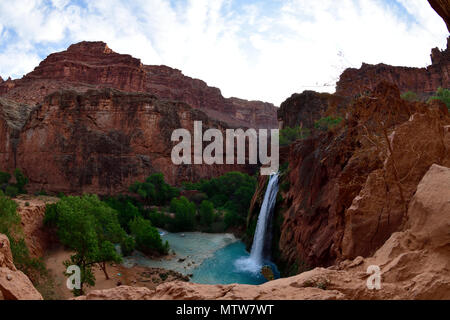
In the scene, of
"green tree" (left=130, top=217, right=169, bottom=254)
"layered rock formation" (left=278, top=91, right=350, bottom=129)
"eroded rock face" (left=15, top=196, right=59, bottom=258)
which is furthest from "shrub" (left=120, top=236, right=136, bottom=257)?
"layered rock formation" (left=278, top=91, right=350, bottom=129)

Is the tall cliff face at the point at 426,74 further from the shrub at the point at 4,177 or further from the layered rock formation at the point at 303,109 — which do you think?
the shrub at the point at 4,177

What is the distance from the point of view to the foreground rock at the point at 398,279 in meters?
3.60

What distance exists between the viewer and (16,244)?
11.0 meters

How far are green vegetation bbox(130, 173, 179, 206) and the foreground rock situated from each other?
34.6 meters

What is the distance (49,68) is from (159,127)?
131 ft

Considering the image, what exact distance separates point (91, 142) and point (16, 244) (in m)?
32.9

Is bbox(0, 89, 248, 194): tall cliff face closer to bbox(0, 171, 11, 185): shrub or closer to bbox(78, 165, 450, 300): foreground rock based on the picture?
bbox(0, 171, 11, 185): shrub

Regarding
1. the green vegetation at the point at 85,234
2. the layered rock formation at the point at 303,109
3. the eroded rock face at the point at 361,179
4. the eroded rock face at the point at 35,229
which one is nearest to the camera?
the eroded rock face at the point at 361,179

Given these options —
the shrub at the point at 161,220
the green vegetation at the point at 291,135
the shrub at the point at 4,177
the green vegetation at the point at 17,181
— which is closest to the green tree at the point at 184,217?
the shrub at the point at 161,220

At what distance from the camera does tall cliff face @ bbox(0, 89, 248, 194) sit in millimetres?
40750

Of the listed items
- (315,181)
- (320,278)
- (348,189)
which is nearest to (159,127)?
(315,181)

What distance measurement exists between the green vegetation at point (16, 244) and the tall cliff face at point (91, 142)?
1152 inches

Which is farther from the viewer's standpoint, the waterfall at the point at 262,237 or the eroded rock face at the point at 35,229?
the waterfall at the point at 262,237

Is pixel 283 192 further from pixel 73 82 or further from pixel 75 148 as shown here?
pixel 73 82
